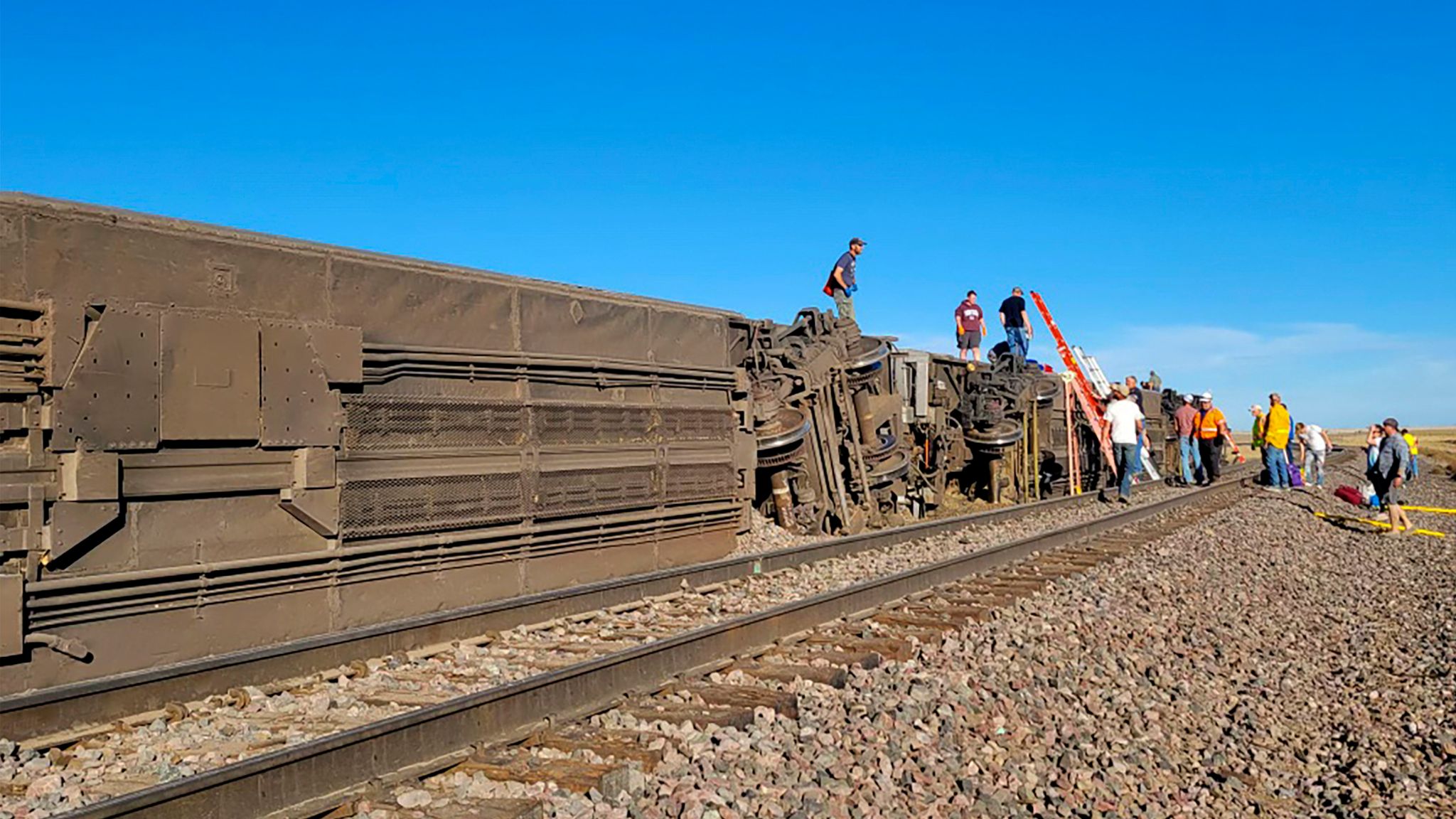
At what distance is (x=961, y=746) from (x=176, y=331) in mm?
5166

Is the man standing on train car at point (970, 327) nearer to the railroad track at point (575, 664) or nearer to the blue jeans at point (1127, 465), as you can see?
the blue jeans at point (1127, 465)

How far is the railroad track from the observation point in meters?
4.37

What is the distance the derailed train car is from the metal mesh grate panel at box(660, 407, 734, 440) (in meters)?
0.03

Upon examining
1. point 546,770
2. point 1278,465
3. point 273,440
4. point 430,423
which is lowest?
point 546,770

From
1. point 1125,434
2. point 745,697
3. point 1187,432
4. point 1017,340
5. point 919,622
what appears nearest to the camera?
point 745,697

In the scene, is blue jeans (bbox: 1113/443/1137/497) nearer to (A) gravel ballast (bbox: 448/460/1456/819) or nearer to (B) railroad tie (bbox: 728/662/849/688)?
(A) gravel ballast (bbox: 448/460/1456/819)

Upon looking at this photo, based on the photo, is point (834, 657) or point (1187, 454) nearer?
point (834, 657)

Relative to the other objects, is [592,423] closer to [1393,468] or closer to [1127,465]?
[1393,468]

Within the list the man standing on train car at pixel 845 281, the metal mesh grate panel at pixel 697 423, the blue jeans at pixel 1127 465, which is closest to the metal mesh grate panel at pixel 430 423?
the metal mesh grate panel at pixel 697 423

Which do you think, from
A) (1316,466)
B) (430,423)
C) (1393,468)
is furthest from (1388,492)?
(430,423)

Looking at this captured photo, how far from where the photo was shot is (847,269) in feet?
59.4

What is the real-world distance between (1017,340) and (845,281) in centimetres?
794

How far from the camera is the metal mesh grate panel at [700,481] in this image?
1188cm

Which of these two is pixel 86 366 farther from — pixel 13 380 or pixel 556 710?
pixel 556 710
